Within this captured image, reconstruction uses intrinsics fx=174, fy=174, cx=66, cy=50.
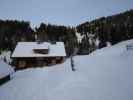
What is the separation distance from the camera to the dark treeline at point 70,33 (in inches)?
2734

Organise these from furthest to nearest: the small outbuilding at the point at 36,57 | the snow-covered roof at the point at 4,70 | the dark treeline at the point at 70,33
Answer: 1. the dark treeline at the point at 70,33
2. the small outbuilding at the point at 36,57
3. the snow-covered roof at the point at 4,70

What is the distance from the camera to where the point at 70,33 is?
8656cm

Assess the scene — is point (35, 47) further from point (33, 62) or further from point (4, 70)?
point (4, 70)

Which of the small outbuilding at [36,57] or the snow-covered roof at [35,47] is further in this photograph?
the snow-covered roof at [35,47]

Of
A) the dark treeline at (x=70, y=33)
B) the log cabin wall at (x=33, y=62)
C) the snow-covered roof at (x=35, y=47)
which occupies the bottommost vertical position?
the log cabin wall at (x=33, y=62)

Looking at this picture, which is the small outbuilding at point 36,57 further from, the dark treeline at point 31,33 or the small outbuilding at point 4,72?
the dark treeline at point 31,33

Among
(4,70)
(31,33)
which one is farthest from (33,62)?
(31,33)

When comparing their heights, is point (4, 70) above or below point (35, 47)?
below

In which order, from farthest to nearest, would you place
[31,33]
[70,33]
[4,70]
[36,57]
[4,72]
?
[31,33] < [70,33] < [36,57] < [4,70] < [4,72]

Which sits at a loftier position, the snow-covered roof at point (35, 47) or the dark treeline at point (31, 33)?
the dark treeline at point (31, 33)

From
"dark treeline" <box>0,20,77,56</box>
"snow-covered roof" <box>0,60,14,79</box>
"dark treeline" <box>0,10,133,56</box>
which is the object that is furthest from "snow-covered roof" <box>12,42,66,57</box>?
"dark treeline" <box>0,20,77,56</box>

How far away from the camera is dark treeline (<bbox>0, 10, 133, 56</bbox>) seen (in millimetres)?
69438

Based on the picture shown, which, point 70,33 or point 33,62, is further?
point 70,33

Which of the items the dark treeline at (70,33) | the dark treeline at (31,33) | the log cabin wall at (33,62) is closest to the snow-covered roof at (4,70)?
the log cabin wall at (33,62)
